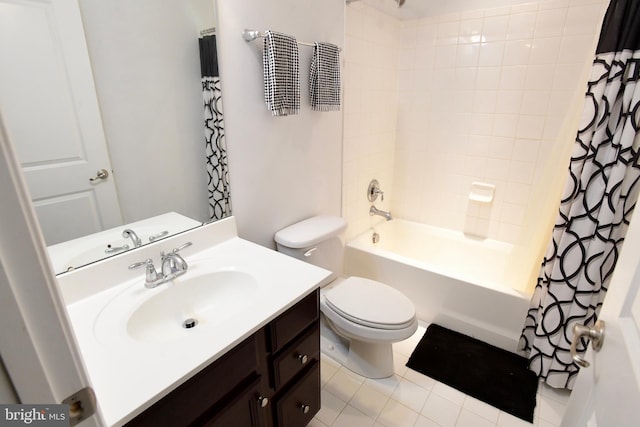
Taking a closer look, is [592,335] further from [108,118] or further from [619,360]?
[108,118]

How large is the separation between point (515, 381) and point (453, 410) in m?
0.41

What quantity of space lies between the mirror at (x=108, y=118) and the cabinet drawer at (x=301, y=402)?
2.49 feet

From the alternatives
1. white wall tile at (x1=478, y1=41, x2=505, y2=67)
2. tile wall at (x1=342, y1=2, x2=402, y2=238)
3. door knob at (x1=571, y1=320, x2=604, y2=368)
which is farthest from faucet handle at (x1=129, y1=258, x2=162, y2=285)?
white wall tile at (x1=478, y1=41, x2=505, y2=67)

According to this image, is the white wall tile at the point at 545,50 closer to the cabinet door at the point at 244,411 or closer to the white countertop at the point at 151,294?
the white countertop at the point at 151,294

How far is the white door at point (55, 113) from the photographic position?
2.78ft

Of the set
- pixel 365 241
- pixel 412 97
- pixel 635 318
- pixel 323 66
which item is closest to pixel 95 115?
pixel 323 66

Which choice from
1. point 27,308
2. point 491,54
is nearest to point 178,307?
point 27,308

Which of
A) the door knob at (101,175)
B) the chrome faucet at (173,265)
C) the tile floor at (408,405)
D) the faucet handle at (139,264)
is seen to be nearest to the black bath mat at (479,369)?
the tile floor at (408,405)

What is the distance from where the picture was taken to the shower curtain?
51.3 inches

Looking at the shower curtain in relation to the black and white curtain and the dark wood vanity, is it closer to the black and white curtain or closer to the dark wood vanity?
the dark wood vanity

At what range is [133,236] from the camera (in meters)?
1.17

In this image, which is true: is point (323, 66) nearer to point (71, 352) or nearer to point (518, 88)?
point (518, 88)

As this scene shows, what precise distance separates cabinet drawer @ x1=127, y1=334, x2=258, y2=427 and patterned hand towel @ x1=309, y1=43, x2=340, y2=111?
3.90 feet

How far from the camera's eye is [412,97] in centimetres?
252
